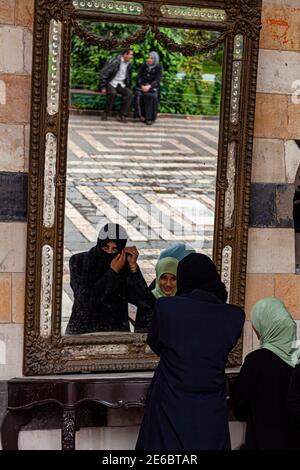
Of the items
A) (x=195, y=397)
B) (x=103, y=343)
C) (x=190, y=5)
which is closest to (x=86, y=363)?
(x=103, y=343)

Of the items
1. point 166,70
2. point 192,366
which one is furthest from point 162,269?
point 192,366

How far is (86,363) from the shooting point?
557cm

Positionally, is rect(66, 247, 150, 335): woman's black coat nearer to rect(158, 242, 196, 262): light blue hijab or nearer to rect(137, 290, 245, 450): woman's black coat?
rect(158, 242, 196, 262): light blue hijab

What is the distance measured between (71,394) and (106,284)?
639 millimetres

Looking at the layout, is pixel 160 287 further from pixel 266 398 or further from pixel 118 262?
pixel 266 398

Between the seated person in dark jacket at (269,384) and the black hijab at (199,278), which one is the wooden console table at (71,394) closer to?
the seated person in dark jacket at (269,384)

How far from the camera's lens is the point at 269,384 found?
15.6ft

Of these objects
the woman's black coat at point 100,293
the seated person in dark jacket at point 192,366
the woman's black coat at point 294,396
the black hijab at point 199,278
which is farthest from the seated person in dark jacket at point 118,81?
the woman's black coat at point 294,396

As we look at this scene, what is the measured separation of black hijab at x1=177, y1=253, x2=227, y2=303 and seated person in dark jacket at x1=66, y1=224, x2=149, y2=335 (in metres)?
0.93

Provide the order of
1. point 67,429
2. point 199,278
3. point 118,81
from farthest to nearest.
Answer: point 118,81, point 67,429, point 199,278

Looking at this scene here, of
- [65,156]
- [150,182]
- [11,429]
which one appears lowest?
[11,429]

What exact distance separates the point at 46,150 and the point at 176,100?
90cm

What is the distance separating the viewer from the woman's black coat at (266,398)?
4.75 meters
